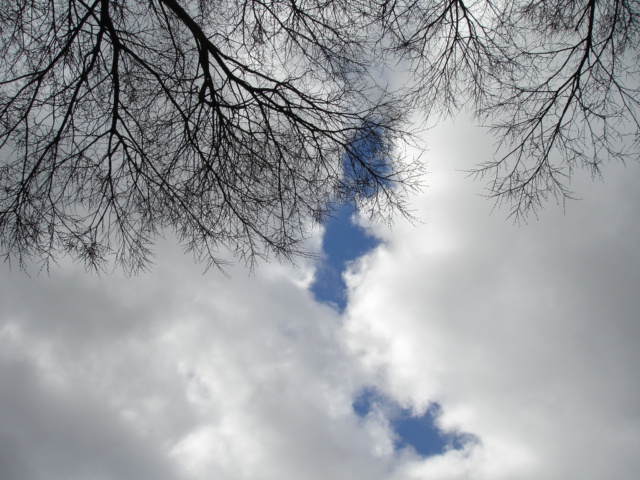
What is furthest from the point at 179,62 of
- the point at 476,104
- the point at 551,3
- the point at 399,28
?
the point at 551,3

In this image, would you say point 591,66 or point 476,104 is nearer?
point 591,66

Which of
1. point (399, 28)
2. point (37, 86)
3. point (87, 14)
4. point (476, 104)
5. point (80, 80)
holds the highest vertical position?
point (399, 28)

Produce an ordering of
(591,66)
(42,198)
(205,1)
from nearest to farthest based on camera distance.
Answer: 1. (591,66)
2. (42,198)
3. (205,1)

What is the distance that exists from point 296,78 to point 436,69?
5.22 ft

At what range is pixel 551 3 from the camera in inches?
163

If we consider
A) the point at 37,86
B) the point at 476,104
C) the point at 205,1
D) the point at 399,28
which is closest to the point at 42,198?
the point at 37,86

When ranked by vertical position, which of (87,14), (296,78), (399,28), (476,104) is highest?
(399,28)

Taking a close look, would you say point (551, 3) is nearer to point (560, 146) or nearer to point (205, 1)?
point (560, 146)

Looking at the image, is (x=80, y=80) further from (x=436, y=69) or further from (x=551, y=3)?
(x=551, y=3)

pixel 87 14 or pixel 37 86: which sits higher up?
pixel 87 14

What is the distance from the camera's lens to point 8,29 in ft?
14.2

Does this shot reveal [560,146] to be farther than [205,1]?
No

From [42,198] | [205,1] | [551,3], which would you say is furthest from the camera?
[205,1]

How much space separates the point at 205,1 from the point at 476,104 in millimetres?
3546
